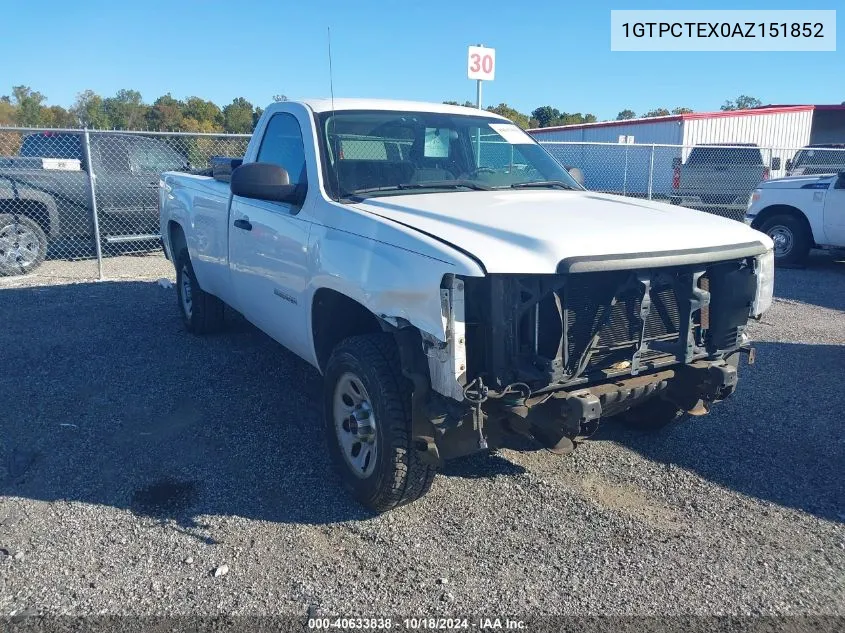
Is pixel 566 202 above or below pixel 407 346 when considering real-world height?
above

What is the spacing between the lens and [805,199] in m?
11.1

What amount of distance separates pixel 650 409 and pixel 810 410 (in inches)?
59.1

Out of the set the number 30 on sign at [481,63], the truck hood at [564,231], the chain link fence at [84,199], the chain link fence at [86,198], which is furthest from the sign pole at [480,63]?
the truck hood at [564,231]

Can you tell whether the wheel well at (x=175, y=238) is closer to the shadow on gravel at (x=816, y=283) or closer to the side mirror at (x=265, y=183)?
the side mirror at (x=265, y=183)

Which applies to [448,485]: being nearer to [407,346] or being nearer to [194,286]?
[407,346]

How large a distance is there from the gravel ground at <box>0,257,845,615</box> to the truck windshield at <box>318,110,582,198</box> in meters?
1.68

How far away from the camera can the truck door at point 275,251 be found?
420 centimetres

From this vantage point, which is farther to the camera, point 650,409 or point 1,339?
point 1,339

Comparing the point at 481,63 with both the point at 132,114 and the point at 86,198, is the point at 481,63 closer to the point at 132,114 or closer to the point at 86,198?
the point at 86,198

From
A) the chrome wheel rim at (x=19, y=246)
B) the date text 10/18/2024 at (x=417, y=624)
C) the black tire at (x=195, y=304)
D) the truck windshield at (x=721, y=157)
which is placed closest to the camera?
the date text 10/18/2024 at (x=417, y=624)

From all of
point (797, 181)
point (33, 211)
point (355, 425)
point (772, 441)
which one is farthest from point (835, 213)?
point (33, 211)

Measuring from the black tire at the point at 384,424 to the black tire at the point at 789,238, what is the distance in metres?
9.99

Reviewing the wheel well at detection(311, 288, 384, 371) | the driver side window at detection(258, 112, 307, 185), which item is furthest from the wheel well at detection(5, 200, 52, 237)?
the wheel well at detection(311, 288, 384, 371)

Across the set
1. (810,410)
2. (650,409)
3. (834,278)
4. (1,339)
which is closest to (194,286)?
(1,339)
